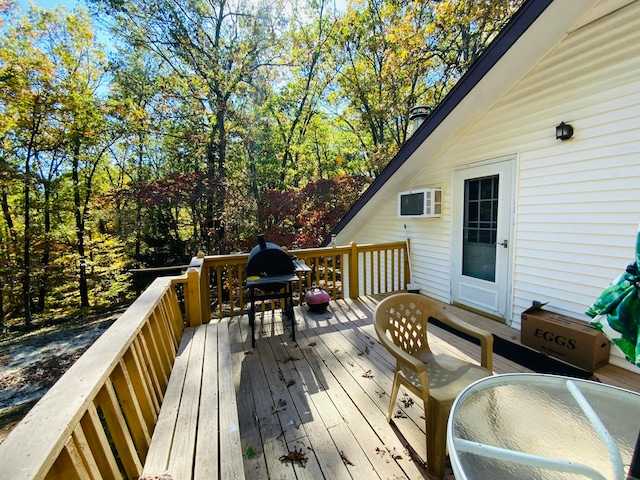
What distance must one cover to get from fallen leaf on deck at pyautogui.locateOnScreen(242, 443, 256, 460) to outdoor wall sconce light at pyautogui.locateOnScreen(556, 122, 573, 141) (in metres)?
3.80

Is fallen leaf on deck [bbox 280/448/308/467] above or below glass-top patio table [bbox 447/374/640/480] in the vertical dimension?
below

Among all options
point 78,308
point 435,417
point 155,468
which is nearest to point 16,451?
point 155,468

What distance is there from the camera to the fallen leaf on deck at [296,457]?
5.56ft

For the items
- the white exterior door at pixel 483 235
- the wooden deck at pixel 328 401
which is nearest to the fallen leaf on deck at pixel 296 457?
the wooden deck at pixel 328 401

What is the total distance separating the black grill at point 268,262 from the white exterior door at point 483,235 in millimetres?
2555

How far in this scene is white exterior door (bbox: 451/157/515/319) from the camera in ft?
11.4

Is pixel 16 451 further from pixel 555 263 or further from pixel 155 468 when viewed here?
pixel 555 263

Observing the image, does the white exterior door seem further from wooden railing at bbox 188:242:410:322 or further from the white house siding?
wooden railing at bbox 188:242:410:322

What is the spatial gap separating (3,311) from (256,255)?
1236cm

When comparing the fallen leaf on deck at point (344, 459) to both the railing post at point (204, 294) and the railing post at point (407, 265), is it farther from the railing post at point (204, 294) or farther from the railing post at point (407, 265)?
the railing post at point (407, 265)

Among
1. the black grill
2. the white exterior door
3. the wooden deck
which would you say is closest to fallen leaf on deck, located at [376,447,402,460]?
the wooden deck

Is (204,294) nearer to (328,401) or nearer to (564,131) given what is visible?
(328,401)

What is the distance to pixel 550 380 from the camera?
1.40 meters

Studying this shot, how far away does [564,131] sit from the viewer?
2799mm
